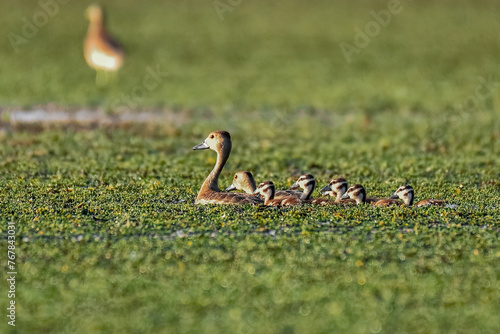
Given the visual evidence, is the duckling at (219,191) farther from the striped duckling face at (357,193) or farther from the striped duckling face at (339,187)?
the striped duckling face at (357,193)

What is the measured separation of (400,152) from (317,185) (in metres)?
4.26

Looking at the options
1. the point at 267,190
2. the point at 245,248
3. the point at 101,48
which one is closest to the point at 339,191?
the point at 267,190

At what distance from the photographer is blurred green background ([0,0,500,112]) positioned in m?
28.0

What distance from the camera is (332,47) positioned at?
123 feet

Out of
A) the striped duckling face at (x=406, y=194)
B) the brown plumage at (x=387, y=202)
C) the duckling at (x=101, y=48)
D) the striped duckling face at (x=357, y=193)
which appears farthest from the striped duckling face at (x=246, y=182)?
the duckling at (x=101, y=48)

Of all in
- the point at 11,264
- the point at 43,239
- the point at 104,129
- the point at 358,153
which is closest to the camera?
the point at 11,264

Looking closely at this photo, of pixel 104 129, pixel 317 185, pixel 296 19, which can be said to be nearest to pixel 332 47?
pixel 296 19

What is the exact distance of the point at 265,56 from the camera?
36.0 metres

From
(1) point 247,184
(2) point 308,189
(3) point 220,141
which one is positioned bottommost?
(2) point 308,189

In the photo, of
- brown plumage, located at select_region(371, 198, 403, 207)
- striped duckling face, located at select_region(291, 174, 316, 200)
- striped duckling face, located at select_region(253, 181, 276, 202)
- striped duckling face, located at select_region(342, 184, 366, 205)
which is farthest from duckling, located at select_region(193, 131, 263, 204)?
brown plumage, located at select_region(371, 198, 403, 207)

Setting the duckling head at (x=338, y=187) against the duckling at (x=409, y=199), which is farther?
the duckling head at (x=338, y=187)

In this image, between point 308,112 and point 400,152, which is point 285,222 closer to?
point 400,152

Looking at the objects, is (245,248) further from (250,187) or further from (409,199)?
(409,199)

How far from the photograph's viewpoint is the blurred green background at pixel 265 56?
91.9ft
